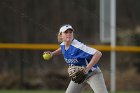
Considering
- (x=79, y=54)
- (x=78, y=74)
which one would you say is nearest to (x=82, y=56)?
(x=79, y=54)

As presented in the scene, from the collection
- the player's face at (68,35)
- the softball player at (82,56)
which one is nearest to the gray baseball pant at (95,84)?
the softball player at (82,56)

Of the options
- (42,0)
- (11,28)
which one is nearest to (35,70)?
(11,28)

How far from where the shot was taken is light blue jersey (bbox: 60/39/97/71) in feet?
25.5

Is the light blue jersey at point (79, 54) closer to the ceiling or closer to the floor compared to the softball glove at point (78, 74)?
closer to the ceiling

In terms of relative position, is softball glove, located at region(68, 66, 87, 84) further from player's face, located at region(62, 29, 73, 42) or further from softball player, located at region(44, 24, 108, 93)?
player's face, located at region(62, 29, 73, 42)

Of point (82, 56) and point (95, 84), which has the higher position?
point (82, 56)

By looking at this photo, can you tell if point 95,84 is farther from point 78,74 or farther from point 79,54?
point 79,54

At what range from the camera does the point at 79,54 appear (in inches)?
308

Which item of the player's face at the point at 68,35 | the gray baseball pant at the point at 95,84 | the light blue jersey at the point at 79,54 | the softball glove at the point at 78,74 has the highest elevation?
the player's face at the point at 68,35

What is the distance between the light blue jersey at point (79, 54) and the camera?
778 centimetres

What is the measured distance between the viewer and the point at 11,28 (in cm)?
1741

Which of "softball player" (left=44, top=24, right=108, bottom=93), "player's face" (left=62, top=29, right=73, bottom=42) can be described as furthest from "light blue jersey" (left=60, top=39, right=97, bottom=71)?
"player's face" (left=62, top=29, right=73, bottom=42)

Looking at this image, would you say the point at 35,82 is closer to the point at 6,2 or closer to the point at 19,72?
the point at 19,72

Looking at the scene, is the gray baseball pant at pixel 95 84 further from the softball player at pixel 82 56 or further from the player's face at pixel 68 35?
the player's face at pixel 68 35
